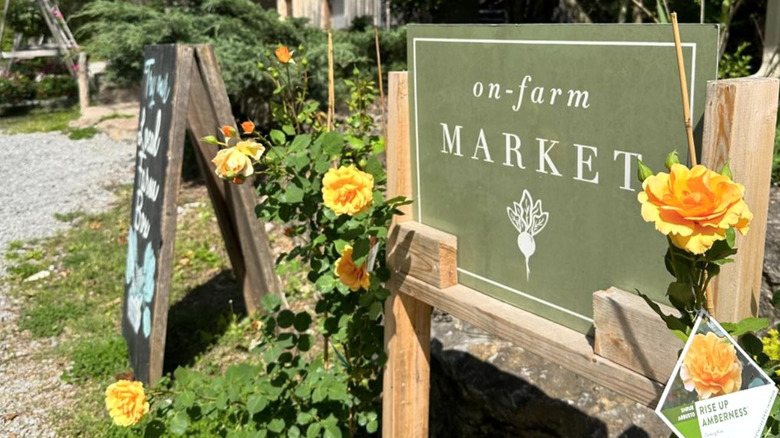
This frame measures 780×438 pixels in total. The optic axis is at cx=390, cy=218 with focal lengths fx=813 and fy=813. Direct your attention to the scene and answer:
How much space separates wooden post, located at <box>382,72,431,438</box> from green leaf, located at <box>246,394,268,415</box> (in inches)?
13.7

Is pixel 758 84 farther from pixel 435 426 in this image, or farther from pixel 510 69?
pixel 435 426

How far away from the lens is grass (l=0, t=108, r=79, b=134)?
34.2 ft

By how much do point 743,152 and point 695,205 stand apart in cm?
27

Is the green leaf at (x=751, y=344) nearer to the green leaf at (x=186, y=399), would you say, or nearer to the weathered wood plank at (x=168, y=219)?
the green leaf at (x=186, y=399)

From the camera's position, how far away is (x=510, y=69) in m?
1.72

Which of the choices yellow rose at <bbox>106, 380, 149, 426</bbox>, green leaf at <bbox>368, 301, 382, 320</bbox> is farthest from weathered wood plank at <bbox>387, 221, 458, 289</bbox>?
yellow rose at <bbox>106, 380, 149, 426</bbox>

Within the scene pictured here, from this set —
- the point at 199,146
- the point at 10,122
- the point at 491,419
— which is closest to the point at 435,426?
the point at 491,419

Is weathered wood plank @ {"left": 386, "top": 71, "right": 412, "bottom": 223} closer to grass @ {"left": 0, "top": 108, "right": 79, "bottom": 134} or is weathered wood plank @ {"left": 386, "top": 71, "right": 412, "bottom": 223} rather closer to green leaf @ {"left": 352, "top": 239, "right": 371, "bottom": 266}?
green leaf @ {"left": 352, "top": 239, "right": 371, "bottom": 266}

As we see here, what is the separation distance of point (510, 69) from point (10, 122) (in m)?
11.1

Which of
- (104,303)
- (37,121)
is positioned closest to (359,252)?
(104,303)

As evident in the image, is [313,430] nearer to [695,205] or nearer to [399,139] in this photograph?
[399,139]

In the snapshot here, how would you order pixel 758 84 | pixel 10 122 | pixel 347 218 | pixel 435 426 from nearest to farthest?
pixel 758 84 < pixel 347 218 < pixel 435 426 < pixel 10 122

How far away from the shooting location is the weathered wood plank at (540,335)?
1.57m

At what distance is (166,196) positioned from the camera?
129 inches
